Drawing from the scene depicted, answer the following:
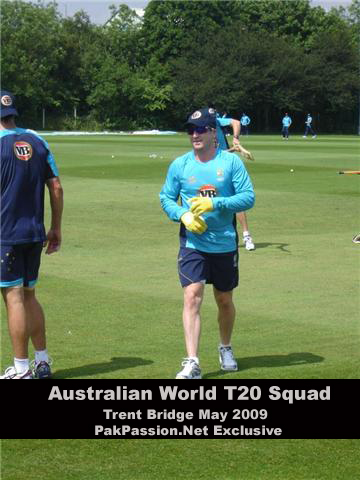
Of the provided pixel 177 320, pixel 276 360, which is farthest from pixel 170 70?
pixel 276 360

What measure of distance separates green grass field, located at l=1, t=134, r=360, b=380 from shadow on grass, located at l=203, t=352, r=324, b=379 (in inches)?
0.4

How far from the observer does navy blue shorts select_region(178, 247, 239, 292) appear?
7.91 m

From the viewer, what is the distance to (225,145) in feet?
45.6

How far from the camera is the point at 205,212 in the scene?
773 centimetres

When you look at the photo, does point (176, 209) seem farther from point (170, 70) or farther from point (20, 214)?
point (170, 70)

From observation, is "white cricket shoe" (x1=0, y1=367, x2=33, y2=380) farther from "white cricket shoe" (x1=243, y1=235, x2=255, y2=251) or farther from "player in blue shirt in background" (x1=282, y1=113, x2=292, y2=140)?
"player in blue shirt in background" (x1=282, y1=113, x2=292, y2=140)

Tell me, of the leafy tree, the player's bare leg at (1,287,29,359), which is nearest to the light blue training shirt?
the player's bare leg at (1,287,29,359)

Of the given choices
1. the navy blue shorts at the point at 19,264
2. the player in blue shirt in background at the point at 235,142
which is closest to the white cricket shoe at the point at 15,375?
the navy blue shorts at the point at 19,264

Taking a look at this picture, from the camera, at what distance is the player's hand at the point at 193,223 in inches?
302

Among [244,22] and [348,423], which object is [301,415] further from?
[244,22]

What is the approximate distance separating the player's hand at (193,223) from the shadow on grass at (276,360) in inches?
45.4

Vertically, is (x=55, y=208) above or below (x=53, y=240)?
above
